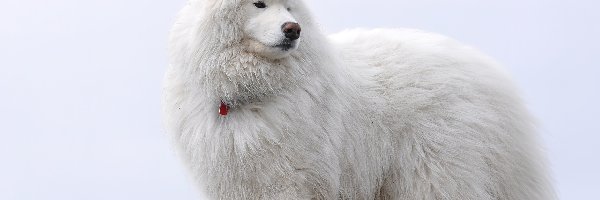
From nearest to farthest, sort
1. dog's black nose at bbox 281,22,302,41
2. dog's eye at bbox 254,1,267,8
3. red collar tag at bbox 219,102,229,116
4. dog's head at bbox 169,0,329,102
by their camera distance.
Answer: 1. dog's black nose at bbox 281,22,302,41
2. dog's head at bbox 169,0,329,102
3. dog's eye at bbox 254,1,267,8
4. red collar tag at bbox 219,102,229,116

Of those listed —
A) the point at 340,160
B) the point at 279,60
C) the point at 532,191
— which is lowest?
the point at 532,191

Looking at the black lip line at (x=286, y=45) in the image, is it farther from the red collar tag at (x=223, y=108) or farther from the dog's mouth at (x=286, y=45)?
the red collar tag at (x=223, y=108)

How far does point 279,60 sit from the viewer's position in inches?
308

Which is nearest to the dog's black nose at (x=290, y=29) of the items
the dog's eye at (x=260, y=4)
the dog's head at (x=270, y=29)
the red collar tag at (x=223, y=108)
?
the dog's head at (x=270, y=29)

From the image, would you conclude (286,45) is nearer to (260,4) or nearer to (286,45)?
(286,45)

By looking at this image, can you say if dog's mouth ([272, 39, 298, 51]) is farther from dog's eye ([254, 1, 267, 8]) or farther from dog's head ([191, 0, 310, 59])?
dog's eye ([254, 1, 267, 8])

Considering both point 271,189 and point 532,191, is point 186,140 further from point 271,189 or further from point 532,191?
point 532,191

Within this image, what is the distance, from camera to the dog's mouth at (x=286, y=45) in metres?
7.54

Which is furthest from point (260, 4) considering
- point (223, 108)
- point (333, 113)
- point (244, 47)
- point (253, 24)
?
point (333, 113)

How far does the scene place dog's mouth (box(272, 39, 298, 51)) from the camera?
24.7 ft

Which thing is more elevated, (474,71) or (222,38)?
(222,38)

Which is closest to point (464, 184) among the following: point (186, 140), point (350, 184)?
point (350, 184)

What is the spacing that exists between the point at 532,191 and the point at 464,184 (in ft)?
2.36

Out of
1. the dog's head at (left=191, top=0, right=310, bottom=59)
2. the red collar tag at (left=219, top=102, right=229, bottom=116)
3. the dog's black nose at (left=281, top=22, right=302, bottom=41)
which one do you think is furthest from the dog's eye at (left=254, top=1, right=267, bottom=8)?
the red collar tag at (left=219, top=102, right=229, bottom=116)
